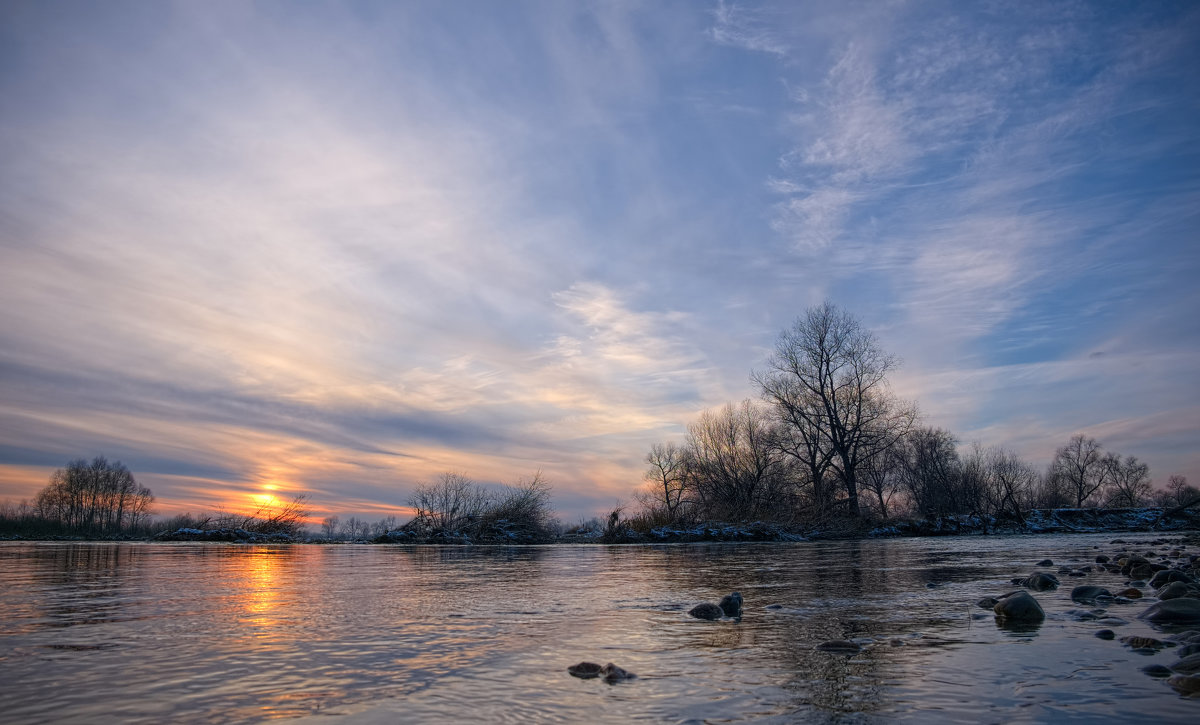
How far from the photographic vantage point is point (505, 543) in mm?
29656

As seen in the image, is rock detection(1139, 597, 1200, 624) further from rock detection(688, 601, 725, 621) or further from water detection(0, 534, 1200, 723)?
rock detection(688, 601, 725, 621)

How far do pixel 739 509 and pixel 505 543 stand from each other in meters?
13.5

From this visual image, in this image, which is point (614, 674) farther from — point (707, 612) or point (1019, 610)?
point (1019, 610)

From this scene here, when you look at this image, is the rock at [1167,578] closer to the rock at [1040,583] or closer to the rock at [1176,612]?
the rock at [1040,583]

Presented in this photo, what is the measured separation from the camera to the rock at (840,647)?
3937 mm

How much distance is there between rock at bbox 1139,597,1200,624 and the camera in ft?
16.1

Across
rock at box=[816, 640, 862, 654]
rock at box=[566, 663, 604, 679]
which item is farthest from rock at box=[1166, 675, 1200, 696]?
rock at box=[566, 663, 604, 679]

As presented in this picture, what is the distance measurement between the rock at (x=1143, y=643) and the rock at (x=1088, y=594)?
101 inches

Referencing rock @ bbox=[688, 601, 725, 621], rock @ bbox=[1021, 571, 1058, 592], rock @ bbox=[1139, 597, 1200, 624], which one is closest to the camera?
rock @ bbox=[1139, 597, 1200, 624]

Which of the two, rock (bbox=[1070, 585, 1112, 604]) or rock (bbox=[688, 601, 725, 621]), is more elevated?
rock (bbox=[688, 601, 725, 621])

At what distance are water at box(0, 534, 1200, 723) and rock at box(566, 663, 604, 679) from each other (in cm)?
13

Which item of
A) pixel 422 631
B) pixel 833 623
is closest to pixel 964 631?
pixel 833 623

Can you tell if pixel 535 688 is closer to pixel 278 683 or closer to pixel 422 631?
pixel 278 683

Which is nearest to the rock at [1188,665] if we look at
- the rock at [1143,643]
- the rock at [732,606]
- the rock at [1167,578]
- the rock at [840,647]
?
the rock at [1143,643]
